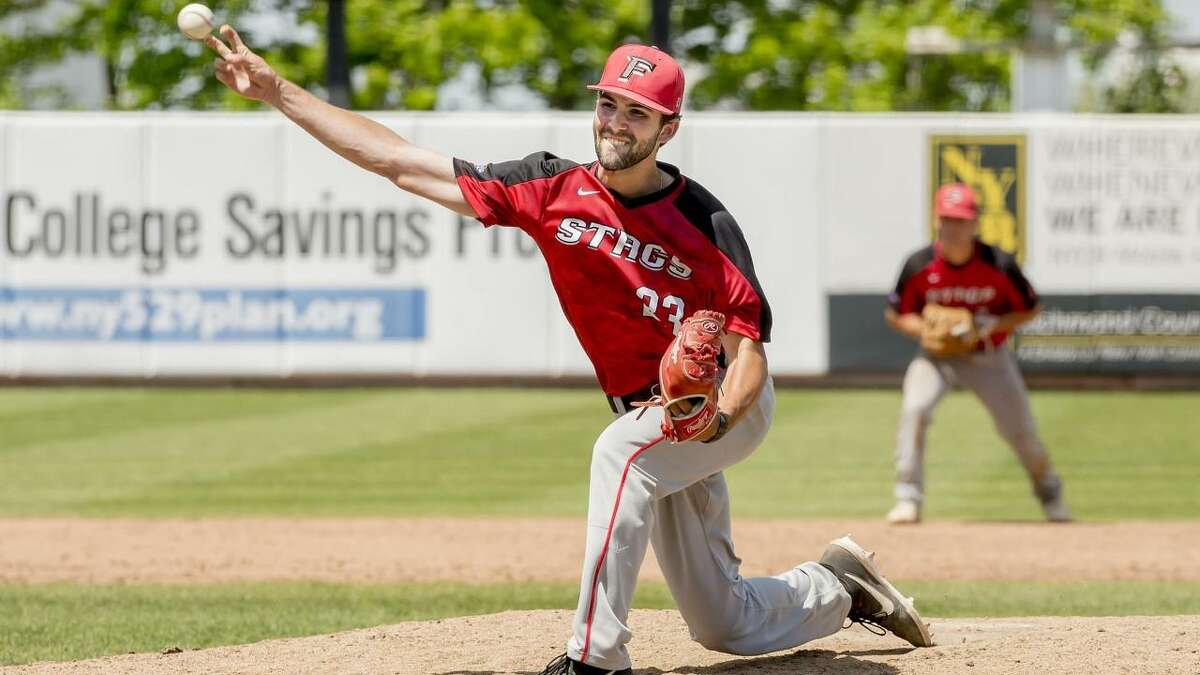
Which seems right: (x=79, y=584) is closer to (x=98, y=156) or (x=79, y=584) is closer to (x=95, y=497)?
(x=95, y=497)

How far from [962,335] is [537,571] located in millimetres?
2916

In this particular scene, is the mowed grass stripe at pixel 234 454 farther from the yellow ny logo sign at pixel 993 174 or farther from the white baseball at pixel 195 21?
the white baseball at pixel 195 21

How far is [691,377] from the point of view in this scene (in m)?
4.50

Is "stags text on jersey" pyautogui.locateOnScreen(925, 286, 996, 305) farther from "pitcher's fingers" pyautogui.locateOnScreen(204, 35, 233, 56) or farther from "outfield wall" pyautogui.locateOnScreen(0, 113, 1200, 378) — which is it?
"outfield wall" pyautogui.locateOnScreen(0, 113, 1200, 378)

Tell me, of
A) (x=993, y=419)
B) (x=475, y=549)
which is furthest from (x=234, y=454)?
(x=993, y=419)

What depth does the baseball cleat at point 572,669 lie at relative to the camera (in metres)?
4.66

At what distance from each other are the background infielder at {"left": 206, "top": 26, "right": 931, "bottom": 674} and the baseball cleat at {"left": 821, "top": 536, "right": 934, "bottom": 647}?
0.51 m

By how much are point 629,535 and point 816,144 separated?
14.4m

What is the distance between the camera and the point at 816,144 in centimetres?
1869

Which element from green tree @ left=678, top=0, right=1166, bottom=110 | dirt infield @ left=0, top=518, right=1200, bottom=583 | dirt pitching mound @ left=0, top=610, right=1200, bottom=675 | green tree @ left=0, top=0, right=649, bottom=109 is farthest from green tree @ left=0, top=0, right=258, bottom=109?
dirt pitching mound @ left=0, top=610, right=1200, bottom=675

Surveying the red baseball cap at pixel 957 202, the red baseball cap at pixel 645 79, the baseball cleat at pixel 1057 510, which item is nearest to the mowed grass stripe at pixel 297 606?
the baseball cleat at pixel 1057 510

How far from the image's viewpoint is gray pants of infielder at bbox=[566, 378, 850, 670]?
4668mm

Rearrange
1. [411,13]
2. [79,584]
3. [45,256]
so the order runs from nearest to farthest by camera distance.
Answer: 1. [79,584]
2. [45,256]
3. [411,13]

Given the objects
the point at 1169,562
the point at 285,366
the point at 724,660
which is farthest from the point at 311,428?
the point at 724,660
